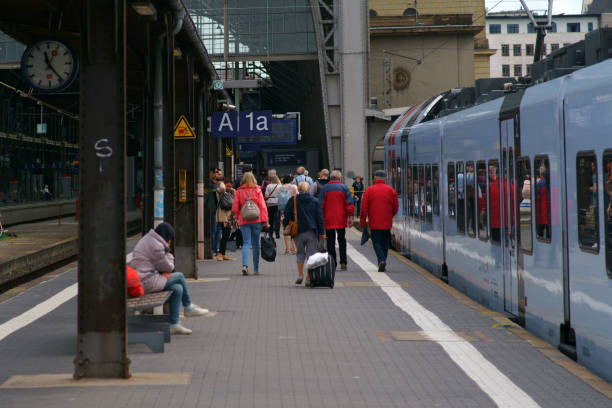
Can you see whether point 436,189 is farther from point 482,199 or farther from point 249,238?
point 482,199

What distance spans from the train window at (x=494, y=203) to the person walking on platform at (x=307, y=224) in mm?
3418

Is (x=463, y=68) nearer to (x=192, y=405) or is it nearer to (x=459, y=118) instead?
(x=459, y=118)

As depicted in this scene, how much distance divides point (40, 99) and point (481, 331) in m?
32.2

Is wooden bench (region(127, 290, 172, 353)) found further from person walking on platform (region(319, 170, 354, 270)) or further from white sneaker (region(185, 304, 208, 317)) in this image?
person walking on platform (region(319, 170, 354, 270))

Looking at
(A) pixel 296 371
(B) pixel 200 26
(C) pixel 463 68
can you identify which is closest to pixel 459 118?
(A) pixel 296 371

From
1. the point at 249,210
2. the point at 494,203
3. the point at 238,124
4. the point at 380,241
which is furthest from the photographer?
the point at 238,124

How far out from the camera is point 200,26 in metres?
38.9

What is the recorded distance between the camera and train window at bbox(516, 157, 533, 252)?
32.3 feet

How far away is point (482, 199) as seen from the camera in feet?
40.5

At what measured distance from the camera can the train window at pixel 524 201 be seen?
388 inches

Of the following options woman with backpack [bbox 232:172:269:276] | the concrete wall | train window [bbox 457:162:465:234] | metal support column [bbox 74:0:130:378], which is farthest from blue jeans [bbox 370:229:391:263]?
the concrete wall

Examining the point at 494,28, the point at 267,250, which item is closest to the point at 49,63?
the point at 267,250

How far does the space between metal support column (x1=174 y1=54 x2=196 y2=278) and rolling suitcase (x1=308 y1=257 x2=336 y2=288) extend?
2.49 m

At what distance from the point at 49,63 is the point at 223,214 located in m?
5.54
